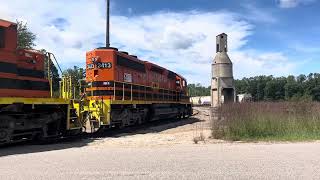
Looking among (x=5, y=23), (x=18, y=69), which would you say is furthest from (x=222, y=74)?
(x=5, y=23)

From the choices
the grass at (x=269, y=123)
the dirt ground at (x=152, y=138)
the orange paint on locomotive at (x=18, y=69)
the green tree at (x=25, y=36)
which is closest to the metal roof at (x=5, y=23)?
the orange paint on locomotive at (x=18, y=69)

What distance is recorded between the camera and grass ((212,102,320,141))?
16.2 m

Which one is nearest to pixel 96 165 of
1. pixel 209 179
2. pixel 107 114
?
pixel 209 179

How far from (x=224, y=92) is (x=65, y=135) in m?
51.0

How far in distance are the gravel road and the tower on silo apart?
52.8m

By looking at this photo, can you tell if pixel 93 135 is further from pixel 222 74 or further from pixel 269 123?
pixel 222 74

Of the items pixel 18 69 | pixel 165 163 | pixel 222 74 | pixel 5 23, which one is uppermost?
pixel 222 74

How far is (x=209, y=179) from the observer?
26.9 feet

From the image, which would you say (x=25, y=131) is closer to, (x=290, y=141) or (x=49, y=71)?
(x=49, y=71)

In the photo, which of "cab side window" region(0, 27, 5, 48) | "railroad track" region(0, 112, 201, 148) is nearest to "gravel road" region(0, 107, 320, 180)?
"railroad track" region(0, 112, 201, 148)

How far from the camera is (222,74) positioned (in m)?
66.6

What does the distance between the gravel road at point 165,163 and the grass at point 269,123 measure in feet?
9.62

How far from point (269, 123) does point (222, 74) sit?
49.9m

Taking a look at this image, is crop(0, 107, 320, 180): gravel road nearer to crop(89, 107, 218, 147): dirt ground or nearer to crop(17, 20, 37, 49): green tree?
crop(89, 107, 218, 147): dirt ground
